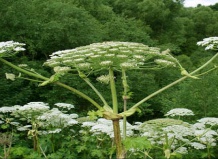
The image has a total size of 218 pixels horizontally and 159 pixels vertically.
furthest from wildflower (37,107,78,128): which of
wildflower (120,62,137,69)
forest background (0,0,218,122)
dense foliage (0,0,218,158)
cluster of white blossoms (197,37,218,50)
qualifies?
forest background (0,0,218,122)

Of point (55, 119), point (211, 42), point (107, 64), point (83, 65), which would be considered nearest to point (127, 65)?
point (107, 64)

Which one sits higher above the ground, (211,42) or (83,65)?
(211,42)

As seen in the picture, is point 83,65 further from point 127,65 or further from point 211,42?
point 211,42

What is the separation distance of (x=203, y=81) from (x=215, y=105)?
Result: 0.95 m

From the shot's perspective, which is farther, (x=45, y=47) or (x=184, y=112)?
(x=45, y=47)

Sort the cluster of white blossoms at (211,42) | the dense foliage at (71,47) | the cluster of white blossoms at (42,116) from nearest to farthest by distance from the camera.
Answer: the cluster of white blossoms at (211,42) < the cluster of white blossoms at (42,116) < the dense foliage at (71,47)

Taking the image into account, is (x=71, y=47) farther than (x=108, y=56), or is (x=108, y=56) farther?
(x=71, y=47)

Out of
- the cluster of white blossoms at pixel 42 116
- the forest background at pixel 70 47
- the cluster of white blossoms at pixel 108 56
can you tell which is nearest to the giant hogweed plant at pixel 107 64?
the cluster of white blossoms at pixel 108 56

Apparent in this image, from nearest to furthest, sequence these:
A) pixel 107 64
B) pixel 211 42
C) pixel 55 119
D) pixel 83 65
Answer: pixel 107 64 → pixel 83 65 → pixel 211 42 → pixel 55 119

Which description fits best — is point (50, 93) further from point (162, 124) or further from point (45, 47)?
point (162, 124)

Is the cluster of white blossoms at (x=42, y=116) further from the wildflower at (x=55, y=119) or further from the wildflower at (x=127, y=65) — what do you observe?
the wildflower at (x=127, y=65)

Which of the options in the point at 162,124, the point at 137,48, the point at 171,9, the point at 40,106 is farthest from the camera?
the point at 171,9

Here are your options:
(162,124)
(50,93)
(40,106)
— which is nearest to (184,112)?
(162,124)

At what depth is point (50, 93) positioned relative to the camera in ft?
60.8
